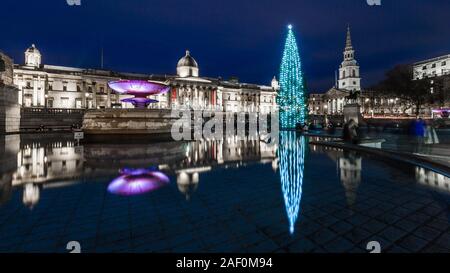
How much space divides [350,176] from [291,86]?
3006 cm

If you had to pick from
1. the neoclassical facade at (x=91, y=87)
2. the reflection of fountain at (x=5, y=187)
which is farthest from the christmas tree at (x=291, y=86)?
the reflection of fountain at (x=5, y=187)

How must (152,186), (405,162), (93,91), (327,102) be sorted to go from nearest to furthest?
(152,186) → (405,162) → (93,91) → (327,102)

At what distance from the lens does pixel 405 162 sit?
24.4ft

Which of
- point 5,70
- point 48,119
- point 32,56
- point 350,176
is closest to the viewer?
point 350,176

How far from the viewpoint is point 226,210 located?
3744 millimetres

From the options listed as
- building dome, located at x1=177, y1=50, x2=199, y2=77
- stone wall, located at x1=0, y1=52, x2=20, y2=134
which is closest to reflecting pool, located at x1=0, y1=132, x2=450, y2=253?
stone wall, located at x1=0, y1=52, x2=20, y2=134

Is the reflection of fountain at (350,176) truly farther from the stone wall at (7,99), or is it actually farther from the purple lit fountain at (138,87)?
the stone wall at (7,99)

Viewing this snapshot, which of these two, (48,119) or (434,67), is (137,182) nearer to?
(48,119)

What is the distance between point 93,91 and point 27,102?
42.6 feet

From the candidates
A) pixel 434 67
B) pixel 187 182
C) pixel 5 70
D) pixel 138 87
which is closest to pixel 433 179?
pixel 187 182

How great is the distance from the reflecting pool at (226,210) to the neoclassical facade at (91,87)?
128ft
